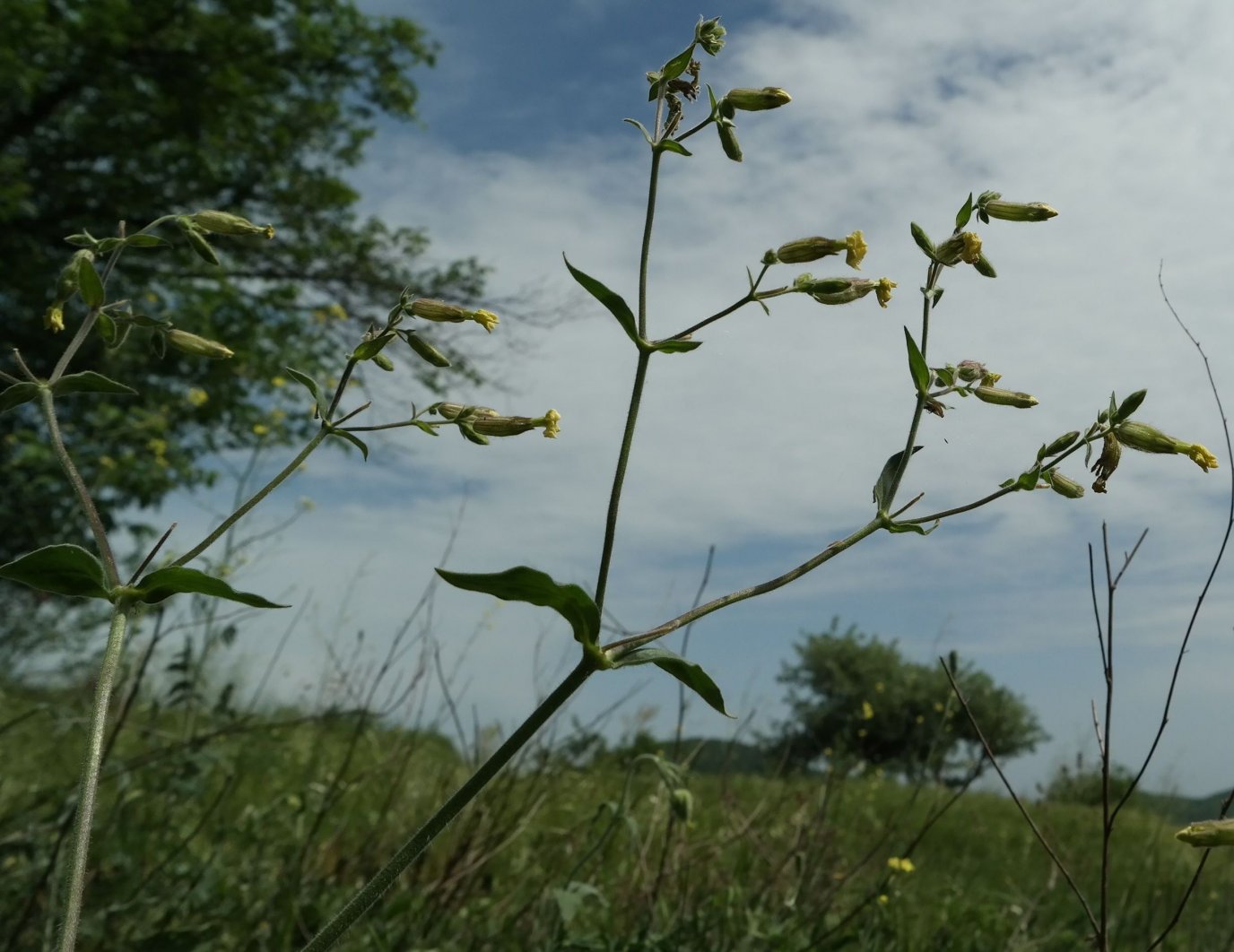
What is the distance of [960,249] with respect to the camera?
145cm

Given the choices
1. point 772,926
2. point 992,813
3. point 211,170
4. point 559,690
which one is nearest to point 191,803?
point 772,926

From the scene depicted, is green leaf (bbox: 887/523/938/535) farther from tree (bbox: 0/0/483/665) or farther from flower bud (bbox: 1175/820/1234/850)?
tree (bbox: 0/0/483/665)

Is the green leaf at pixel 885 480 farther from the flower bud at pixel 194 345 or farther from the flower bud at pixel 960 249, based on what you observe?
the flower bud at pixel 194 345

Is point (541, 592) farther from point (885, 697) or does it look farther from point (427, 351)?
point (885, 697)

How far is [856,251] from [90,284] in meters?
0.99

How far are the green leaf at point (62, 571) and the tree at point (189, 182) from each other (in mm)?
9486

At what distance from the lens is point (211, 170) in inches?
468

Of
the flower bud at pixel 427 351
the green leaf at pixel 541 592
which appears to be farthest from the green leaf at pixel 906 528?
the flower bud at pixel 427 351


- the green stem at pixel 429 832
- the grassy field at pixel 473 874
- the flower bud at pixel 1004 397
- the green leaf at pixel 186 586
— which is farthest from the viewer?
the grassy field at pixel 473 874

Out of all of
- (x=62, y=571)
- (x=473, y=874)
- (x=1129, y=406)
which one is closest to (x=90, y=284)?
(x=62, y=571)

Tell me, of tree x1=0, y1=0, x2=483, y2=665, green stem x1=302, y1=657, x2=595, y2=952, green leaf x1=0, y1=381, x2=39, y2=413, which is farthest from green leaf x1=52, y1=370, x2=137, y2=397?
tree x1=0, y1=0, x2=483, y2=665

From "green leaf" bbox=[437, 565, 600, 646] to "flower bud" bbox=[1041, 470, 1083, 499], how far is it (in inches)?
25.3

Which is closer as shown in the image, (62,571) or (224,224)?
(62,571)

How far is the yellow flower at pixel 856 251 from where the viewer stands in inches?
58.6
